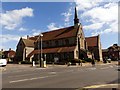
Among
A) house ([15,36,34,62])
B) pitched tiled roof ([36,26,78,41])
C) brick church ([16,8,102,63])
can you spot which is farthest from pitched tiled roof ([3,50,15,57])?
pitched tiled roof ([36,26,78,41])

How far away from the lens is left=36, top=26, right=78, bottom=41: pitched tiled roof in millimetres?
85469

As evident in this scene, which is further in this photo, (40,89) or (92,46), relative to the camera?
(92,46)

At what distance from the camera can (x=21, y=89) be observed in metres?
11.4

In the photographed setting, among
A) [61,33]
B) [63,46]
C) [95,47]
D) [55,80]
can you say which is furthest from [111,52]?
[55,80]

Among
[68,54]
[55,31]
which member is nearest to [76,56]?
[68,54]

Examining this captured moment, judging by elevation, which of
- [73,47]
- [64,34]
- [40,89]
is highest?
[64,34]

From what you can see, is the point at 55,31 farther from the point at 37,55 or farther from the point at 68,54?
the point at 68,54

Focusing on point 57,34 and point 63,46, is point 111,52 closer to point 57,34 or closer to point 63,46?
point 57,34

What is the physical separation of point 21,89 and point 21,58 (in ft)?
265

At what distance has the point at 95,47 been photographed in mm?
90875

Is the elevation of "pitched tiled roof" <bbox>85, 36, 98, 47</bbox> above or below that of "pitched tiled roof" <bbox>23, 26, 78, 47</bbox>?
below

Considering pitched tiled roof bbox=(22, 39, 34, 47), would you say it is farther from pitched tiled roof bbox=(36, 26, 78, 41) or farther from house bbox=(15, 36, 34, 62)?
pitched tiled roof bbox=(36, 26, 78, 41)

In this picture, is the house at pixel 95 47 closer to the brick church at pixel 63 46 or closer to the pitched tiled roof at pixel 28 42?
the brick church at pixel 63 46

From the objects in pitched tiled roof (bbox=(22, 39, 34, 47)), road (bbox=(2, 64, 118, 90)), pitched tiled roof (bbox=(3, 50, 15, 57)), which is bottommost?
road (bbox=(2, 64, 118, 90))
